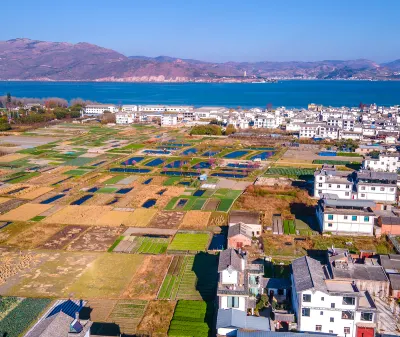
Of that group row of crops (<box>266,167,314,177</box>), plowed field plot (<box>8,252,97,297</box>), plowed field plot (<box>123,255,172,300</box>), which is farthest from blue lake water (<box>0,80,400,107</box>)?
plowed field plot (<box>8,252,97,297</box>)

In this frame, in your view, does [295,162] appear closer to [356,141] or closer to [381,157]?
[381,157]

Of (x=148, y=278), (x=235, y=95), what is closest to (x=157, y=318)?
(x=148, y=278)

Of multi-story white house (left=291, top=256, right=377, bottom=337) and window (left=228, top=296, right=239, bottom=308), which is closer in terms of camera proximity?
multi-story white house (left=291, top=256, right=377, bottom=337)

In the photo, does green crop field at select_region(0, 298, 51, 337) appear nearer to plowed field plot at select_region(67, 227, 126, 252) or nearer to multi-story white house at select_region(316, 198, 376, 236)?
plowed field plot at select_region(67, 227, 126, 252)

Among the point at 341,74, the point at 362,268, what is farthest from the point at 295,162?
the point at 341,74

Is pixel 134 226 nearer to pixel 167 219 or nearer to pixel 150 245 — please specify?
pixel 167 219

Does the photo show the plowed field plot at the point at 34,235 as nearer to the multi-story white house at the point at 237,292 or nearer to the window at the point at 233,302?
the multi-story white house at the point at 237,292
